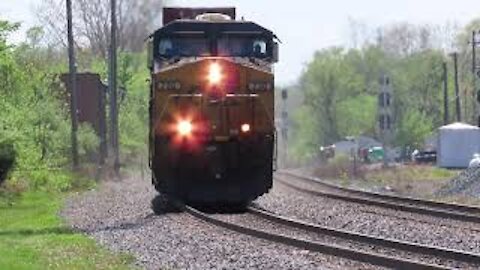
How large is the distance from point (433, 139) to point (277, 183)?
58.6 metres

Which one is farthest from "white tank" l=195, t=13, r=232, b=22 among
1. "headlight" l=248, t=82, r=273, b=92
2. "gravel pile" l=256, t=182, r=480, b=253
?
"gravel pile" l=256, t=182, r=480, b=253

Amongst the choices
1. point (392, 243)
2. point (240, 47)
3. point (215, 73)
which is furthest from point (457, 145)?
point (392, 243)

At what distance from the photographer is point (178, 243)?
18.8 m

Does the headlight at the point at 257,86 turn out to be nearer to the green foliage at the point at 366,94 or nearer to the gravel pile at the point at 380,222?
the gravel pile at the point at 380,222

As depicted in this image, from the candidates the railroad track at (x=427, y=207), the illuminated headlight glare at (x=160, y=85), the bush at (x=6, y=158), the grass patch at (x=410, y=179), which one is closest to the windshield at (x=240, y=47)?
the illuminated headlight glare at (x=160, y=85)

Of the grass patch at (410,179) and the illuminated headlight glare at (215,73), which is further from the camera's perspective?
the grass patch at (410,179)

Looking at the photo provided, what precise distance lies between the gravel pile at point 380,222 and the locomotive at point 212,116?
168 centimetres

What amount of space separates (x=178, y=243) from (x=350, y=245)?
289 cm

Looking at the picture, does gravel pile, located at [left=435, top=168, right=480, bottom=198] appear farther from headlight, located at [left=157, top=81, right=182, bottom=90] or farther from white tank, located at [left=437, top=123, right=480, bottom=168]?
white tank, located at [left=437, top=123, right=480, bottom=168]

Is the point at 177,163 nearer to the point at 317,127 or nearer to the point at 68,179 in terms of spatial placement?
the point at 68,179

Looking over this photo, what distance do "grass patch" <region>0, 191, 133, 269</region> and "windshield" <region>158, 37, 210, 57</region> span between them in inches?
183

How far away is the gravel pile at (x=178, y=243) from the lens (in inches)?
605

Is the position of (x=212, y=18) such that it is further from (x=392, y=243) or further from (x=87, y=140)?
(x=87, y=140)

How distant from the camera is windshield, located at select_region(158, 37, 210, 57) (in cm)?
2639
